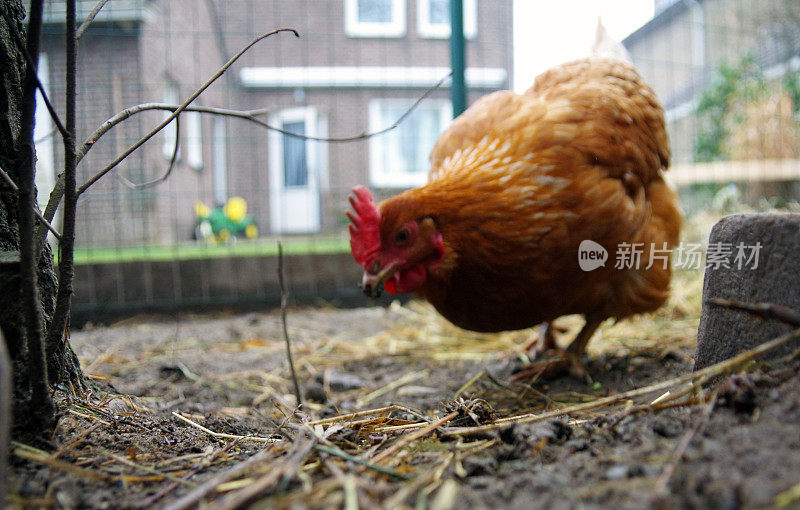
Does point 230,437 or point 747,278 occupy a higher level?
point 747,278

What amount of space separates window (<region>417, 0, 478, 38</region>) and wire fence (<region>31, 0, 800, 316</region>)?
59 millimetres

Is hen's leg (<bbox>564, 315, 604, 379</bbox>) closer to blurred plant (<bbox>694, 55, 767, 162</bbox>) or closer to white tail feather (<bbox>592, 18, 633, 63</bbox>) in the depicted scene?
white tail feather (<bbox>592, 18, 633, 63</bbox>)

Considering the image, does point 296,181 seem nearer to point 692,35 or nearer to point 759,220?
point 692,35

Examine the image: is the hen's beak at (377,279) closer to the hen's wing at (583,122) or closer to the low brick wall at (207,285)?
the hen's wing at (583,122)

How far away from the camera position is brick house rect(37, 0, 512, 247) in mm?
5031

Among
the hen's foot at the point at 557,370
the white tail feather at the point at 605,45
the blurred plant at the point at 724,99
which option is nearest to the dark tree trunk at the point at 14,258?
the hen's foot at the point at 557,370

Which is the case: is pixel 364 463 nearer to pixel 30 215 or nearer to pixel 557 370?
pixel 30 215

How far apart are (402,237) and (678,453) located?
1.19m

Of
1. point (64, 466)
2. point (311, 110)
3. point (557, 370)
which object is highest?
point (311, 110)

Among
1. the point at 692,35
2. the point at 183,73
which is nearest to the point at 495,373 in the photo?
the point at 183,73

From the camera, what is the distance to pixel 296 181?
9.40m

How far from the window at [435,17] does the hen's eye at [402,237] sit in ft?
19.4

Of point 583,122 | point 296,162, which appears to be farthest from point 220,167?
point 583,122

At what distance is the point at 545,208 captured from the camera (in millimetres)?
1918
